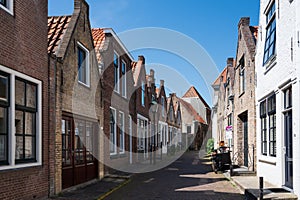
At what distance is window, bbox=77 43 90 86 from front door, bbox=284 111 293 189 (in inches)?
281

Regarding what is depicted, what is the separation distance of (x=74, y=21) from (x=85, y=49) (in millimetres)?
1484

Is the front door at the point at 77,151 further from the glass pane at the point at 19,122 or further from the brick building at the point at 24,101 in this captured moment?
the glass pane at the point at 19,122

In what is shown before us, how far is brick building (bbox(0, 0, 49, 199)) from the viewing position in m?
9.04

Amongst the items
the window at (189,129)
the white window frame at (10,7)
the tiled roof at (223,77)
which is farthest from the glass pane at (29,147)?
the window at (189,129)

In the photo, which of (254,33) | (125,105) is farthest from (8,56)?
(254,33)

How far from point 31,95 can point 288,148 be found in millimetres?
7358

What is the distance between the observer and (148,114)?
3180 cm

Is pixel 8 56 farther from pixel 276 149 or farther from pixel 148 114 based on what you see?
pixel 148 114

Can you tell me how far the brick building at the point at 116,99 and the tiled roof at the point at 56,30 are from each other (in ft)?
11.3

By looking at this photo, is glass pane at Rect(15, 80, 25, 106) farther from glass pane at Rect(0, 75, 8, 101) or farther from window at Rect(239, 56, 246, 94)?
window at Rect(239, 56, 246, 94)

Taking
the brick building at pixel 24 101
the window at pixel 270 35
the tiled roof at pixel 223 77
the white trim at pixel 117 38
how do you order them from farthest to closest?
the tiled roof at pixel 223 77, the white trim at pixel 117 38, the window at pixel 270 35, the brick building at pixel 24 101

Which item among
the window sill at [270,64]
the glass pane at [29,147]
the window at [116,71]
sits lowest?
the glass pane at [29,147]

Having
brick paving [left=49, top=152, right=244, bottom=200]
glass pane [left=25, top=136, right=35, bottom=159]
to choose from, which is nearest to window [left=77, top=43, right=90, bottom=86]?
brick paving [left=49, top=152, right=244, bottom=200]

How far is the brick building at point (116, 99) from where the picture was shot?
58.9 feet
